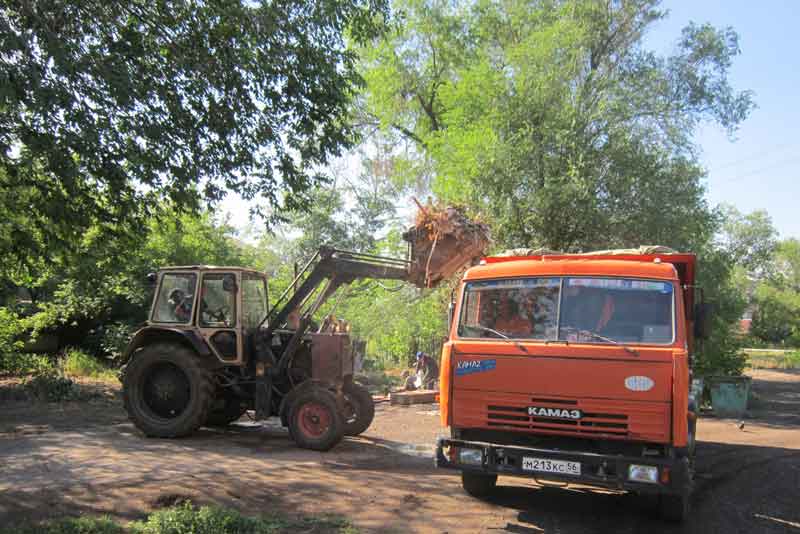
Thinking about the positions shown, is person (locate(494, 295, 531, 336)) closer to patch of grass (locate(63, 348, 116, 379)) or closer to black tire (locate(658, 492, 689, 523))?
black tire (locate(658, 492, 689, 523))

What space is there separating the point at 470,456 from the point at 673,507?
1.96 metres

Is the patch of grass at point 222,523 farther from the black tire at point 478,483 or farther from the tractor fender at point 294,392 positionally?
the tractor fender at point 294,392

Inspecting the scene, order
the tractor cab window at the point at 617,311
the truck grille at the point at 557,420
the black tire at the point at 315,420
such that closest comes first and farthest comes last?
the truck grille at the point at 557,420 < the tractor cab window at the point at 617,311 < the black tire at the point at 315,420

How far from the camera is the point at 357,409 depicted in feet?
34.2

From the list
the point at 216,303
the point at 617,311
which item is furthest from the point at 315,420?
the point at 617,311

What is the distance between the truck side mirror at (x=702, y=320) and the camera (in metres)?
6.84

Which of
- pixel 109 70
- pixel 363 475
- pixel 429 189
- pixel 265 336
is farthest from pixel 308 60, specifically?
pixel 429 189

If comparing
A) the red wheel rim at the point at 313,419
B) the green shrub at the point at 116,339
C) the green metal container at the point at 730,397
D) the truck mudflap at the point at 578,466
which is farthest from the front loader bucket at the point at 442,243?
the green shrub at the point at 116,339

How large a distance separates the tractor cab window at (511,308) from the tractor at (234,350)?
111 inches

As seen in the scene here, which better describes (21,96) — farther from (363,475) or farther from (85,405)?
(85,405)

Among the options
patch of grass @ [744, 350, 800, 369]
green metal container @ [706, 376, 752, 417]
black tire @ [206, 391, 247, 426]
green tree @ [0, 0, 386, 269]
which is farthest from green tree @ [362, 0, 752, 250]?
patch of grass @ [744, 350, 800, 369]

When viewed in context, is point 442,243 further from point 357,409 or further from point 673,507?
point 673,507

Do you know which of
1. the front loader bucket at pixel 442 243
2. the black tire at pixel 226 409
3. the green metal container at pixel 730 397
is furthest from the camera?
the green metal container at pixel 730 397

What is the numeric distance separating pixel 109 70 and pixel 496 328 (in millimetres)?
5011
